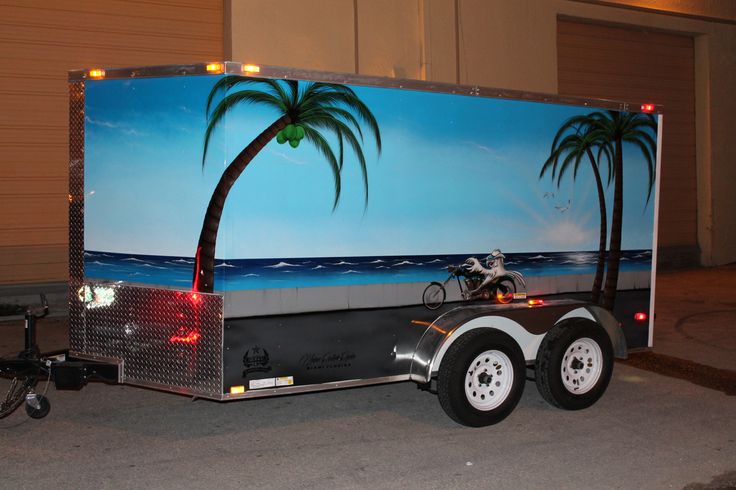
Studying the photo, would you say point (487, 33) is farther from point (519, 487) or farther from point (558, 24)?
point (519, 487)

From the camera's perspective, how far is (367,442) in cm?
621

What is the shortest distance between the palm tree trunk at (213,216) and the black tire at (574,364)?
Result: 2986 millimetres

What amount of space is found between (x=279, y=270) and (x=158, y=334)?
1.03 m

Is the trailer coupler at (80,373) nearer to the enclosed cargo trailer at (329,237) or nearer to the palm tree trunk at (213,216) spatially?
the enclosed cargo trailer at (329,237)

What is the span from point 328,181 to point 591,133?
9.14ft

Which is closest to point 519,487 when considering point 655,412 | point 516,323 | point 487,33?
point 516,323

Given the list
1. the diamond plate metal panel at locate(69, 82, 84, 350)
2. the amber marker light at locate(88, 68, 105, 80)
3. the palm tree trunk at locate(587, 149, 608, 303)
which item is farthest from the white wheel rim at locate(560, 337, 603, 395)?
the amber marker light at locate(88, 68, 105, 80)

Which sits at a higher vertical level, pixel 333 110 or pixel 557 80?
pixel 557 80

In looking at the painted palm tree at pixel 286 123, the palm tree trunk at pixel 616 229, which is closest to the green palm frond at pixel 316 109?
the painted palm tree at pixel 286 123

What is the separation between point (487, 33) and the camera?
52.3ft

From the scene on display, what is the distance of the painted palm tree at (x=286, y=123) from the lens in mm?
5668

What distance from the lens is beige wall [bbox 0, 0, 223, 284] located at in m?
12.5

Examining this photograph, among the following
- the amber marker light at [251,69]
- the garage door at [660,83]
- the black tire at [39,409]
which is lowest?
the black tire at [39,409]

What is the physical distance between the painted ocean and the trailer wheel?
0.63 meters
